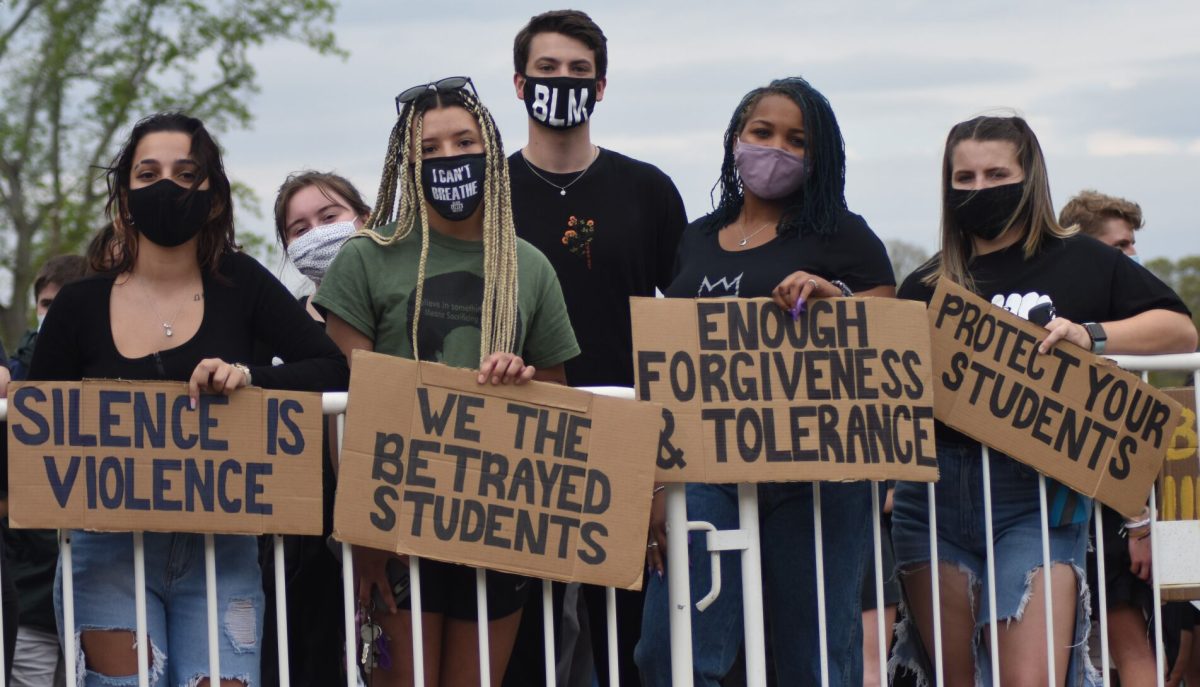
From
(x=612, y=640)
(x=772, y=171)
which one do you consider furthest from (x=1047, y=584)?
(x=772, y=171)

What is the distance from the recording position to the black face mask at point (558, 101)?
17.6 feet

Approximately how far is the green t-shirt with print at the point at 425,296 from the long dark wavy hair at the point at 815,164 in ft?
2.51

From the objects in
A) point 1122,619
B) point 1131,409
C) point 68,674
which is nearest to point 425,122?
point 68,674

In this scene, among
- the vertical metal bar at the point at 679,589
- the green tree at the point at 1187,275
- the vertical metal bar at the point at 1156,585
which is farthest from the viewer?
the green tree at the point at 1187,275

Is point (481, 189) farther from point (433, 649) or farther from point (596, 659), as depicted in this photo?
point (596, 659)

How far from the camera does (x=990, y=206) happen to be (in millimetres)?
4699

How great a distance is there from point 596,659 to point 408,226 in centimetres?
172

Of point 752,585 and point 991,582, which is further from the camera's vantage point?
point 991,582

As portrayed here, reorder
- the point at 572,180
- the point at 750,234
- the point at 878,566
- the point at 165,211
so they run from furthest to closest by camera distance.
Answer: the point at 572,180, the point at 750,234, the point at 878,566, the point at 165,211

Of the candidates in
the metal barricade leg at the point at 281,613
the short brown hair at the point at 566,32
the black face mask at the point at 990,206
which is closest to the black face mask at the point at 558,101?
the short brown hair at the point at 566,32

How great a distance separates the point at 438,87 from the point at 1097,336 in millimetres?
2059

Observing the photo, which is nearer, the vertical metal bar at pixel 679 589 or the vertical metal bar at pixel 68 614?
the vertical metal bar at pixel 68 614

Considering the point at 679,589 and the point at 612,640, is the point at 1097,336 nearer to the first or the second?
the point at 679,589

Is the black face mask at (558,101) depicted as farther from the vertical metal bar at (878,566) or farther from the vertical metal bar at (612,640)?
the vertical metal bar at (612,640)
